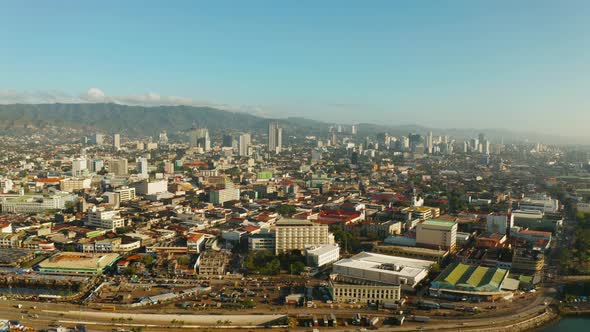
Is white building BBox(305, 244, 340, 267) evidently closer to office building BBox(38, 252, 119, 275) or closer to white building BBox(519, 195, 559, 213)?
office building BBox(38, 252, 119, 275)

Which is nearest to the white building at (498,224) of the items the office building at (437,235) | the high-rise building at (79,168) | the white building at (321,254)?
the office building at (437,235)

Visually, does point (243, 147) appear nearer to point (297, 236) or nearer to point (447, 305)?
point (297, 236)

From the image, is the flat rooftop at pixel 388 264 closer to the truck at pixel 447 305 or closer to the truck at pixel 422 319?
the truck at pixel 447 305

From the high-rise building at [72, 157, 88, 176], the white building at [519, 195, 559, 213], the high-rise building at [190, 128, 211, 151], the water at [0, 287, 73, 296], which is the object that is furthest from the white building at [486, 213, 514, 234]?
the high-rise building at [190, 128, 211, 151]

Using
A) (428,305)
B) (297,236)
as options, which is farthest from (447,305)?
(297,236)

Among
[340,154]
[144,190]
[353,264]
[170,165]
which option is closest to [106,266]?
[353,264]
